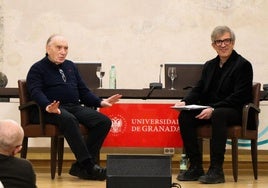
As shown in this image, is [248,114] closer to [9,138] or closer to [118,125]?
[118,125]

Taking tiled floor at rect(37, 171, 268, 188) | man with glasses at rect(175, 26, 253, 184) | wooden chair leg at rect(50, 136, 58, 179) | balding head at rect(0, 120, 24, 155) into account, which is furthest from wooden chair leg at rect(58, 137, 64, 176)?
balding head at rect(0, 120, 24, 155)

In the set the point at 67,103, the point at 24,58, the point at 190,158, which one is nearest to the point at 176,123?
the point at 190,158

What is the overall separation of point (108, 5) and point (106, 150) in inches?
63.3

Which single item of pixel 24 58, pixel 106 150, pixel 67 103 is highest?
pixel 24 58

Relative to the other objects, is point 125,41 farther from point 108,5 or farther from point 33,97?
point 33,97

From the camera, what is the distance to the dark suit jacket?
4.51 meters

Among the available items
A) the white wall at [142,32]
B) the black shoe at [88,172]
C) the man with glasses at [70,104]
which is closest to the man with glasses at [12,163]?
the man with glasses at [70,104]

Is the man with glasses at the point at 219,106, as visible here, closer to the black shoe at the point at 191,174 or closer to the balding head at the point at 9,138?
the black shoe at the point at 191,174

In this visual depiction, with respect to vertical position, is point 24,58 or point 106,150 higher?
point 24,58

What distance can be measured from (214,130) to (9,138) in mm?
2366

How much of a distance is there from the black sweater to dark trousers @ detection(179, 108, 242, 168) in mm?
782

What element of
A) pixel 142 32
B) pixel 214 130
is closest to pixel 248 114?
pixel 214 130

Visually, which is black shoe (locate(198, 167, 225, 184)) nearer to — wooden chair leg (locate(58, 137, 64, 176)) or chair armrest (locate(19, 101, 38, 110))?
wooden chair leg (locate(58, 137, 64, 176))

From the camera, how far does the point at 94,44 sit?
20.3ft
